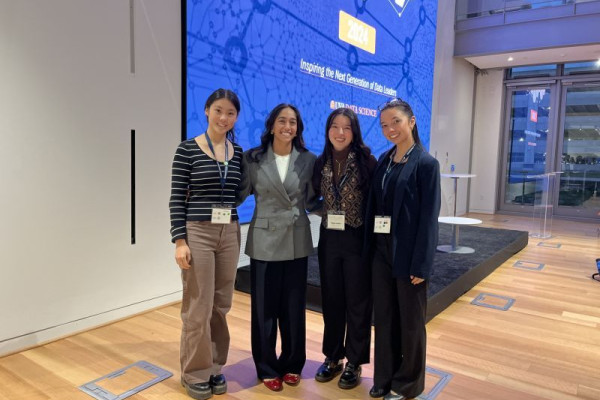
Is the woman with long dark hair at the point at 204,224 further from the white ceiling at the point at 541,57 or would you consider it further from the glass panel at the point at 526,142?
the glass panel at the point at 526,142

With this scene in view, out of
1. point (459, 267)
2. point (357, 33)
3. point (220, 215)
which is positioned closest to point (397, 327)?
point (220, 215)

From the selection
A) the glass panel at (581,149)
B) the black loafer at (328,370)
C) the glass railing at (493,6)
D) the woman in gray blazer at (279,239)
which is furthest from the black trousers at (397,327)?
the glass panel at (581,149)

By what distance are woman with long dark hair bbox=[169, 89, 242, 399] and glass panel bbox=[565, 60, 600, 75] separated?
9355 millimetres

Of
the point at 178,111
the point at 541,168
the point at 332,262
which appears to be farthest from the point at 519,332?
the point at 541,168

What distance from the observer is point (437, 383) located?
2.37m

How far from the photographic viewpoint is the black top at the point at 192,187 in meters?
2.04

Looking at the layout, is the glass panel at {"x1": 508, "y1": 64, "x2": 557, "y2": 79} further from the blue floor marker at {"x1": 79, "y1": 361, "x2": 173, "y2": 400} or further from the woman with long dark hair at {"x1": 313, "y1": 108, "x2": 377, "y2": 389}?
the blue floor marker at {"x1": 79, "y1": 361, "x2": 173, "y2": 400}

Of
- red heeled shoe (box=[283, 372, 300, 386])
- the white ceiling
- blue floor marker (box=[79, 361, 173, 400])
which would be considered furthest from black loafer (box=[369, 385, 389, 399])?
the white ceiling

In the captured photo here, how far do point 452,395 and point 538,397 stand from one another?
43 centimetres

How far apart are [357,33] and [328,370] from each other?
4.36 meters

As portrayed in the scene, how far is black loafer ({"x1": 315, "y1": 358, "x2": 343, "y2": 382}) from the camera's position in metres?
2.31

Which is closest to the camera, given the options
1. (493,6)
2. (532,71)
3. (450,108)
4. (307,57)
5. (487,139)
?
(307,57)

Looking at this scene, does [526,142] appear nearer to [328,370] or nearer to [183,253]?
[328,370]

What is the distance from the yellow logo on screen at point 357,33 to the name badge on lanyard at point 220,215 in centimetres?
376
